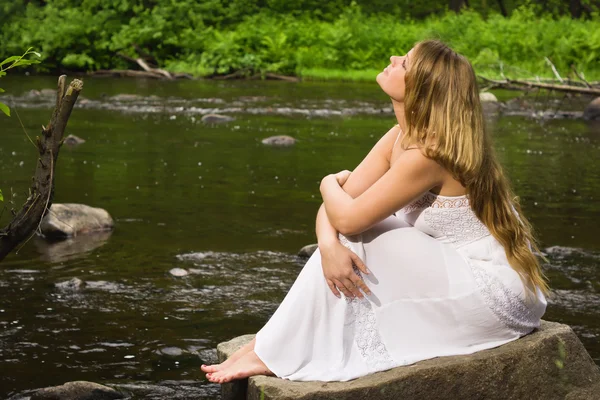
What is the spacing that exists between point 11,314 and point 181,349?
1.24m

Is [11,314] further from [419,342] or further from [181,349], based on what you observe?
[419,342]

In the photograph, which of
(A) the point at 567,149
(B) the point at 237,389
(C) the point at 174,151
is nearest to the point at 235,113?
(C) the point at 174,151

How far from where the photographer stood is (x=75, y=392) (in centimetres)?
461

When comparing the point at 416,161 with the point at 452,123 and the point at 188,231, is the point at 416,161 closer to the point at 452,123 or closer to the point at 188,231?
the point at 452,123

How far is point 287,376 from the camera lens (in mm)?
3908

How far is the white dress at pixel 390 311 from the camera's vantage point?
12.7 feet

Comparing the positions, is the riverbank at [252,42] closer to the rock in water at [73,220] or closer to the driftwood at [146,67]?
the driftwood at [146,67]

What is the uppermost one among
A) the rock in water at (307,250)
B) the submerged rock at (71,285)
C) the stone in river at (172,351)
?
the submerged rock at (71,285)

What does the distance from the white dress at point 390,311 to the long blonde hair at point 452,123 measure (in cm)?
21

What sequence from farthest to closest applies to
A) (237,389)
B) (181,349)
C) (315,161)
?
(315,161) < (181,349) < (237,389)

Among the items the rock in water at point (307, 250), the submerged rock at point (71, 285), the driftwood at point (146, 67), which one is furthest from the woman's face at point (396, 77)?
the driftwood at point (146, 67)

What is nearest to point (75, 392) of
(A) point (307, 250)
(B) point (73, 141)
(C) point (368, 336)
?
(C) point (368, 336)

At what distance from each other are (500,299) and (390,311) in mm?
424

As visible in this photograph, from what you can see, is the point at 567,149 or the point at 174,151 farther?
the point at 567,149
